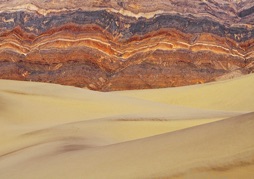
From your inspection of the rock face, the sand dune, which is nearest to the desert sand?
the sand dune

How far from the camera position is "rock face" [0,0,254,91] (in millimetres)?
14898

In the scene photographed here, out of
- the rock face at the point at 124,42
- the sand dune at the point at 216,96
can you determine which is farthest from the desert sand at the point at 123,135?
the rock face at the point at 124,42

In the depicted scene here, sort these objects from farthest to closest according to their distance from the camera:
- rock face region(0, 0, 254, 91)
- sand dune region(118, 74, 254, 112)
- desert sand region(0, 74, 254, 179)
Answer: rock face region(0, 0, 254, 91) < sand dune region(118, 74, 254, 112) < desert sand region(0, 74, 254, 179)

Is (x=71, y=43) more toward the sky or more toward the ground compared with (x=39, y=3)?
more toward the ground

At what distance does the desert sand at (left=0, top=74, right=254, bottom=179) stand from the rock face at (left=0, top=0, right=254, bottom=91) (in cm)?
238

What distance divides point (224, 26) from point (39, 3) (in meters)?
6.54

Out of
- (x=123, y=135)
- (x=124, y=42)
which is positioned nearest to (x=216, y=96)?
(x=124, y=42)

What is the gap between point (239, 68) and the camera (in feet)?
50.0

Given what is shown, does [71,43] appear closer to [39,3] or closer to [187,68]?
[39,3]

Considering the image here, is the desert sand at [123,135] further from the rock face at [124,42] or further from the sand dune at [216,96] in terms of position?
the rock face at [124,42]

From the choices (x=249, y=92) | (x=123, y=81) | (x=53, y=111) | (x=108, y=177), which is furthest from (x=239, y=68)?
(x=108, y=177)

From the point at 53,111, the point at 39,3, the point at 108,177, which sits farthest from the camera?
the point at 39,3

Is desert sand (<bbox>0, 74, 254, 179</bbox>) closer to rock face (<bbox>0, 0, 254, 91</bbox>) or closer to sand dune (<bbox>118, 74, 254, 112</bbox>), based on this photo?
sand dune (<bbox>118, 74, 254, 112</bbox>)

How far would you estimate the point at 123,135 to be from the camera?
4977mm
